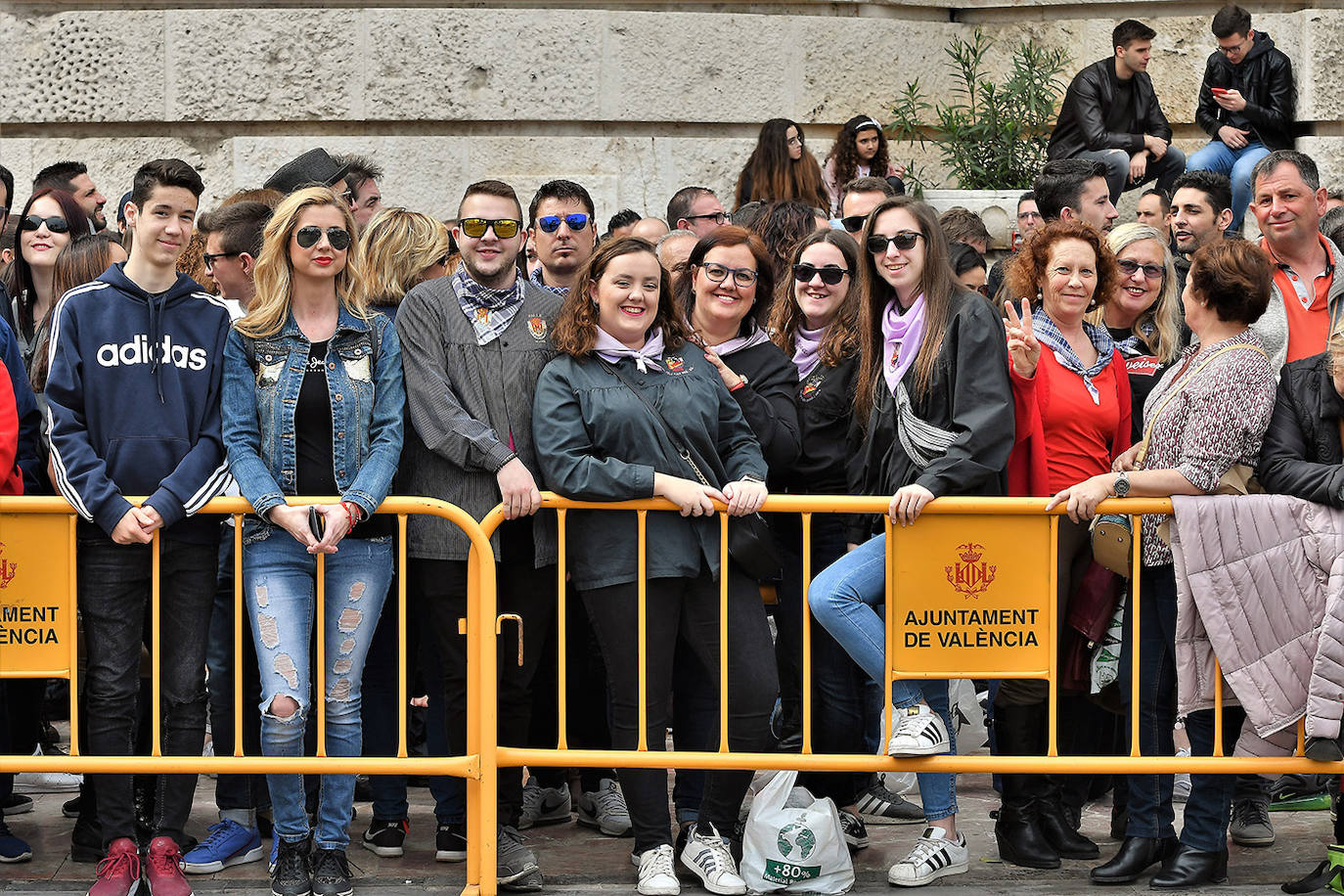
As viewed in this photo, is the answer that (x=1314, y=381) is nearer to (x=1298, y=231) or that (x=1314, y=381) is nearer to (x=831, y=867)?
(x=1298, y=231)

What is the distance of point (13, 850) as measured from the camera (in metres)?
5.57

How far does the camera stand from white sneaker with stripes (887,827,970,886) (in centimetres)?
533

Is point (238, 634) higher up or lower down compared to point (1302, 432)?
lower down

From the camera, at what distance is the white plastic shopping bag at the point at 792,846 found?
521 centimetres

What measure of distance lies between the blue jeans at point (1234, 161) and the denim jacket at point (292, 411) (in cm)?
640

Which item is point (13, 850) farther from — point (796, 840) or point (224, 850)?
point (796, 840)

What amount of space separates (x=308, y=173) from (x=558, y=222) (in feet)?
7.44

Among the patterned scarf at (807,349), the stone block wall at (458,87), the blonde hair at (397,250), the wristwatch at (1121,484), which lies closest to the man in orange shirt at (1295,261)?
the wristwatch at (1121,484)

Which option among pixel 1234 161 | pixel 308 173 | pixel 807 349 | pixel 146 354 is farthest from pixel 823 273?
pixel 1234 161

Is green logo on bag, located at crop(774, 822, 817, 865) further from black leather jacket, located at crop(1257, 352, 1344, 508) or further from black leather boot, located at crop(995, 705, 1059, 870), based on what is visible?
black leather jacket, located at crop(1257, 352, 1344, 508)

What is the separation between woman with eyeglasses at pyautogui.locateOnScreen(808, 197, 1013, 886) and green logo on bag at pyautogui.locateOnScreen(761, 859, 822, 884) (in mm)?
296

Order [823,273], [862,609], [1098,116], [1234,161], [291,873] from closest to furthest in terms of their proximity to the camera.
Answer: [291,873], [862,609], [823,273], [1098,116], [1234,161]

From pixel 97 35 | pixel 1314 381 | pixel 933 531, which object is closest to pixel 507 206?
pixel 933 531

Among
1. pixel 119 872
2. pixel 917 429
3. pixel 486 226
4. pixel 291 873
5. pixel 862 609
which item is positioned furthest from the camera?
pixel 486 226
